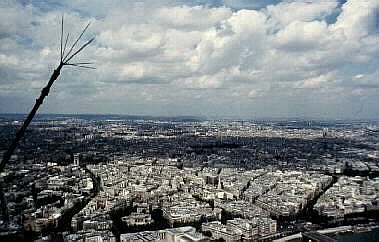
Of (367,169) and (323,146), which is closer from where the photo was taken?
(367,169)

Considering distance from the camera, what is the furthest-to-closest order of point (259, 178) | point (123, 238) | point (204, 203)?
point (259, 178), point (204, 203), point (123, 238)

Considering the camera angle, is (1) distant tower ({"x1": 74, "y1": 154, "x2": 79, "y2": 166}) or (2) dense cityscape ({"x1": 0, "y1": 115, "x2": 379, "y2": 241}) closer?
(2) dense cityscape ({"x1": 0, "y1": 115, "x2": 379, "y2": 241})

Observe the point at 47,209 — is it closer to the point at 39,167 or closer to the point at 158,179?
the point at 158,179

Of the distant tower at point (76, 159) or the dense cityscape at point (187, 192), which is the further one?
the distant tower at point (76, 159)

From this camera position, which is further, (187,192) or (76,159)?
(76,159)

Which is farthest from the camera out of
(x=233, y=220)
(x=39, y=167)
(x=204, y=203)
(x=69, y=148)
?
(x=69, y=148)

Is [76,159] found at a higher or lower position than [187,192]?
higher

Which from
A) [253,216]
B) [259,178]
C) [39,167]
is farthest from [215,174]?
[39,167]
